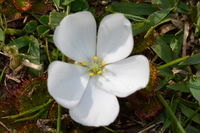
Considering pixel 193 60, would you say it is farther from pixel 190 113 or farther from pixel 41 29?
pixel 41 29

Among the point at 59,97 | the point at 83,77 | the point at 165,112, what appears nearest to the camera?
the point at 59,97

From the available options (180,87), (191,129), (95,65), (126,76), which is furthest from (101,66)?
(191,129)

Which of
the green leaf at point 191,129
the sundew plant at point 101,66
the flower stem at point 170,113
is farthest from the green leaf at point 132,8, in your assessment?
the green leaf at point 191,129

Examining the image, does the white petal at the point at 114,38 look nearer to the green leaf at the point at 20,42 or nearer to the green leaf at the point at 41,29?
the green leaf at the point at 41,29

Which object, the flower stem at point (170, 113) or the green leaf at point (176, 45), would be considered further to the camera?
the green leaf at point (176, 45)

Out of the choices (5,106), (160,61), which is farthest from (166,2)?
(5,106)

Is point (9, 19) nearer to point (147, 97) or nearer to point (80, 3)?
point (80, 3)

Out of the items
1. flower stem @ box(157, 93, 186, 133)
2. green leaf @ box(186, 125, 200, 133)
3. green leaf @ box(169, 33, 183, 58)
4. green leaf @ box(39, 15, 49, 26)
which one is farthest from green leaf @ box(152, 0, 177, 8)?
green leaf @ box(186, 125, 200, 133)
